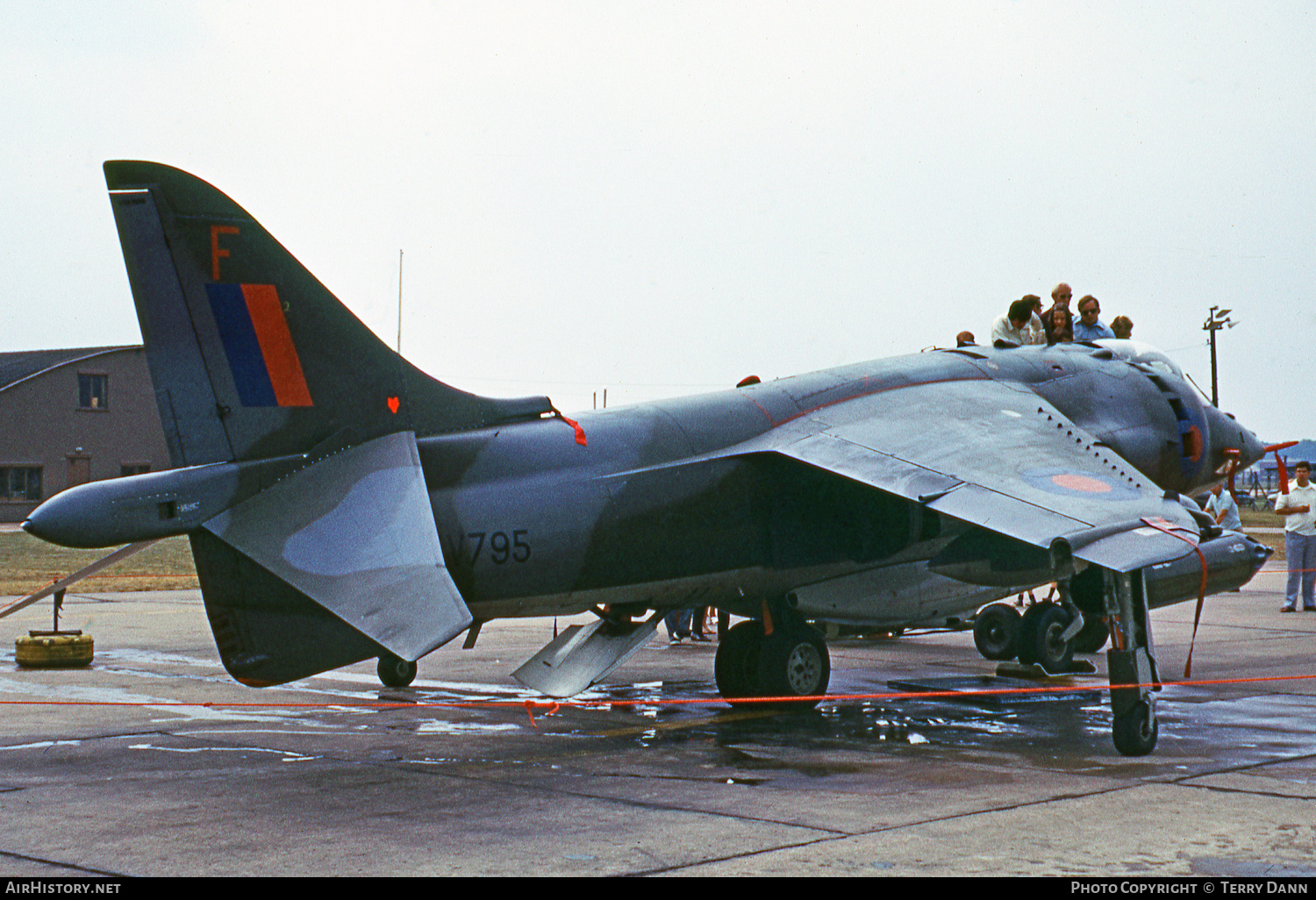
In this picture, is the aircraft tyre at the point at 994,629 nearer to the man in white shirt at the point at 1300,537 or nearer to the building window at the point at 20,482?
the man in white shirt at the point at 1300,537

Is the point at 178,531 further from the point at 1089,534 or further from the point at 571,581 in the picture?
the point at 1089,534

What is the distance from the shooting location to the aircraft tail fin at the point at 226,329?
882 centimetres

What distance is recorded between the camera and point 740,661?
1248 cm

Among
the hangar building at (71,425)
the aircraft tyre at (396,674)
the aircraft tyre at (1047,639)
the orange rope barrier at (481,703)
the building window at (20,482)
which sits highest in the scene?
the hangar building at (71,425)

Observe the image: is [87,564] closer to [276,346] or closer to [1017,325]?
[1017,325]

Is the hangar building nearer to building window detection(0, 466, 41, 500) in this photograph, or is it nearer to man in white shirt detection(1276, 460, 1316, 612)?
building window detection(0, 466, 41, 500)

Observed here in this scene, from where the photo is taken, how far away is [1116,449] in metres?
13.3

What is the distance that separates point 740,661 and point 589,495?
116 inches

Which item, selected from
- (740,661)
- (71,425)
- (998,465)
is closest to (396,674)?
(740,661)

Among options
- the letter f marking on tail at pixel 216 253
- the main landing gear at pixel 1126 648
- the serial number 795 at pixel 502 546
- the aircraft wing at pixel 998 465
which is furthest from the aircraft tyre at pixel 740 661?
the letter f marking on tail at pixel 216 253

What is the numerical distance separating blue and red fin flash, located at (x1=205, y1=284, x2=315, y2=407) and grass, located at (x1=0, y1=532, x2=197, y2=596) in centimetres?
1980

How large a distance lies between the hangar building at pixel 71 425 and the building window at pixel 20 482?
0.13 feet
